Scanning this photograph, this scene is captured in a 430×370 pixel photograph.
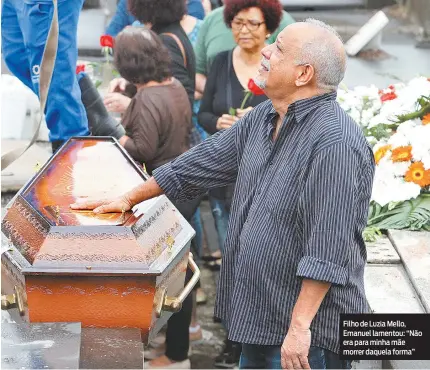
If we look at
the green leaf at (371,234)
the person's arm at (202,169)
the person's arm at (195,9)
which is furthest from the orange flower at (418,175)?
the person's arm at (195,9)

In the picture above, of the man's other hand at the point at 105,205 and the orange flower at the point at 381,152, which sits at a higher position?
the man's other hand at the point at 105,205

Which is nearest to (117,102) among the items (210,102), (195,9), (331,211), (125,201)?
(210,102)

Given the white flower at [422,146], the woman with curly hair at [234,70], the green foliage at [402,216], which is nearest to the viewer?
the green foliage at [402,216]

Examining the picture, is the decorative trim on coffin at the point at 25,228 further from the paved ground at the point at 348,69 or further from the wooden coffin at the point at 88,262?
the paved ground at the point at 348,69

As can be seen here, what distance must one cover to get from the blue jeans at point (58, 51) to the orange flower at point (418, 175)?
1.61 m

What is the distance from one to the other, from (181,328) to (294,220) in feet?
6.92

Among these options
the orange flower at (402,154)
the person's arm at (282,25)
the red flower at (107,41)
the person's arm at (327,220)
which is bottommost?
the orange flower at (402,154)

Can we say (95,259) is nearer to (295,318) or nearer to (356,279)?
(295,318)

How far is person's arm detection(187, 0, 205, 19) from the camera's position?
6.79 metres

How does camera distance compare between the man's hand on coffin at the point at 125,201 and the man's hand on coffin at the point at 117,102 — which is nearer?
the man's hand on coffin at the point at 125,201

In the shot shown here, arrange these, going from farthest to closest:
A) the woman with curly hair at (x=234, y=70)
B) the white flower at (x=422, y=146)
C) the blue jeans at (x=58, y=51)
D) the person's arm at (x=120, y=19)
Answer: the person's arm at (x=120, y=19)
the woman with curly hair at (x=234, y=70)
the white flower at (x=422, y=146)
the blue jeans at (x=58, y=51)

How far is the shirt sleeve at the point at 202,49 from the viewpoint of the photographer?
5.86 m

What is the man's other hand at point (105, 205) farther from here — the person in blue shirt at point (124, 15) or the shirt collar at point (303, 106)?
the person in blue shirt at point (124, 15)

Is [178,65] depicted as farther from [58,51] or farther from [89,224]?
[89,224]
